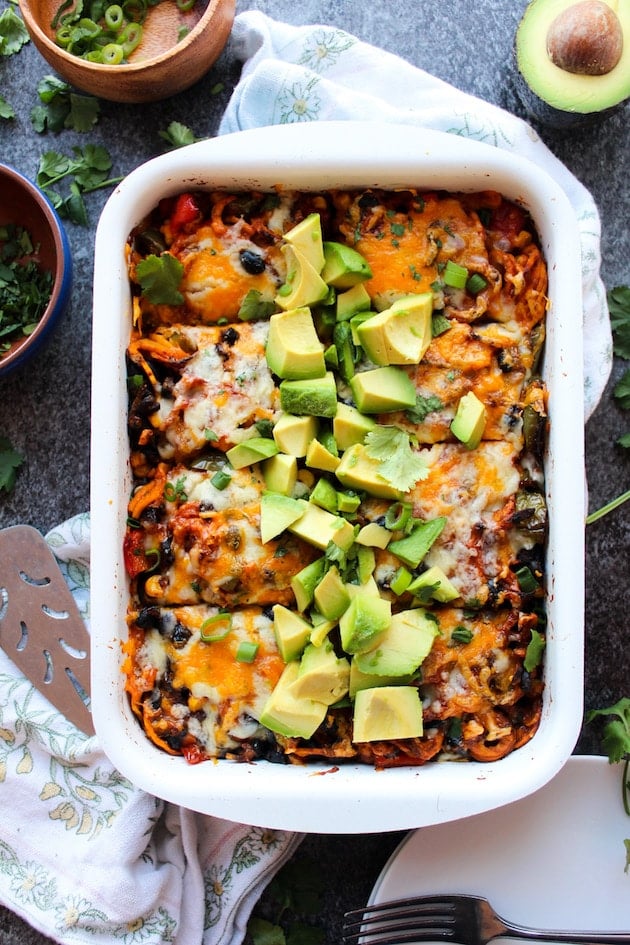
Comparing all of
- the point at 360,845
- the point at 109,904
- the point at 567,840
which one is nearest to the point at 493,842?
the point at 567,840

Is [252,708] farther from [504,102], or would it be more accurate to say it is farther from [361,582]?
[504,102]

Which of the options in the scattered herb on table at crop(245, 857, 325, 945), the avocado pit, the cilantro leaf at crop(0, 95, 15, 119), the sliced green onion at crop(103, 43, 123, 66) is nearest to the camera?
the avocado pit

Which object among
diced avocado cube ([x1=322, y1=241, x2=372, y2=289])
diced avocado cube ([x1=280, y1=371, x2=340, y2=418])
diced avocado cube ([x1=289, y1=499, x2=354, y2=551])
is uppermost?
diced avocado cube ([x1=322, y1=241, x2=372, y2=289])

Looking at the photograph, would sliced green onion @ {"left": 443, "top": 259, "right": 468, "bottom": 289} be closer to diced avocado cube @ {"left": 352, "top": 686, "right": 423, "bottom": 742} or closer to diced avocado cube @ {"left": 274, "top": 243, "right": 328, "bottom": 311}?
diced avocado cube @ {"left": 274, "top": 243, "right": 328, "bottom": 311}

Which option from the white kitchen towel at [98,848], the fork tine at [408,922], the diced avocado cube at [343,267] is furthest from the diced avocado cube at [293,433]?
the fork tine at [408,922]

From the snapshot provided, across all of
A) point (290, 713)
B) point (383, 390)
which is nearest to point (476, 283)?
point (383, 390)

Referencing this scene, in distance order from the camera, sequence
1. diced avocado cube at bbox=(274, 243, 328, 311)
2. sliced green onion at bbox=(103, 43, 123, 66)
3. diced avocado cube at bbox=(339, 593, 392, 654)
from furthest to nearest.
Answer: sliced green onion at bbox=(103, 43, 123, 66) → diced avocado cube at bbox=(274, 243, 328, 311) → diced avocado cube at bbox=(339, 593, 392, 654)

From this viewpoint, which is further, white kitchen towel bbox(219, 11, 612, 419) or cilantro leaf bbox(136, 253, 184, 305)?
white kitchen towel bbox(219, 11, 612, 419)

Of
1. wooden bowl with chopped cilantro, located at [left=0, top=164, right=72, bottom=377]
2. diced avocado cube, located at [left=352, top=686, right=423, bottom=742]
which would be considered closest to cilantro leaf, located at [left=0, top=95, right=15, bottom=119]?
wooden bowl with chopped cilantro, located at [left=0, top=164, right=72, bottom=377]
